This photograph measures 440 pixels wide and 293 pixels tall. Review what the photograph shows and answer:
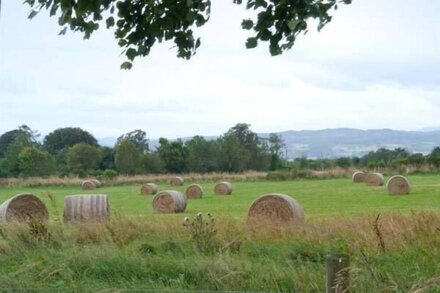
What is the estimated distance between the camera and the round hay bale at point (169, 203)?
2722 centimetres

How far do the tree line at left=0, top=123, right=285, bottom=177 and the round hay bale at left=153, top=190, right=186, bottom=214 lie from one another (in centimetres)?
4598

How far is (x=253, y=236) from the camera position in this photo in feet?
34.3

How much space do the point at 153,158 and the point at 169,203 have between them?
50185 mm

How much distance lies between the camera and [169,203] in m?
27.5

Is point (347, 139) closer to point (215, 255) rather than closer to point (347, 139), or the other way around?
point (347, 139)

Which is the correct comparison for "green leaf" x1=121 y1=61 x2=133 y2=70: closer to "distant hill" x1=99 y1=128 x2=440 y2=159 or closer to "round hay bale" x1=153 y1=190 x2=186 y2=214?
"round hay bale" x1=153 y1=190 x2=186 y2=214

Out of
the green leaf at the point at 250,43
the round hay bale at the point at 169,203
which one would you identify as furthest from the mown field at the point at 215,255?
the round hay bale at the point at 169,203

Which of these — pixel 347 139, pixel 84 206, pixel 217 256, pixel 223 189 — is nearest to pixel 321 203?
pixel 84 206

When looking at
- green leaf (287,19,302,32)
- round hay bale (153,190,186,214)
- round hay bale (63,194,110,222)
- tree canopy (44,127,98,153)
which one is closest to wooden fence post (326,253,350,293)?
green leaf (287,19,302,32)

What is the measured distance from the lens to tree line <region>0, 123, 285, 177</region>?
3002 inches

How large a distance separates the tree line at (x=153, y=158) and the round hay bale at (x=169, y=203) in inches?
1810

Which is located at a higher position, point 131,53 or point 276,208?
point 131,53

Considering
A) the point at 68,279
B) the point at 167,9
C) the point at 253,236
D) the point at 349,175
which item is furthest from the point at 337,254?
the point at 349,175

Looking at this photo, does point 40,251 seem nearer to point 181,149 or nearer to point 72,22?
point 72,22
